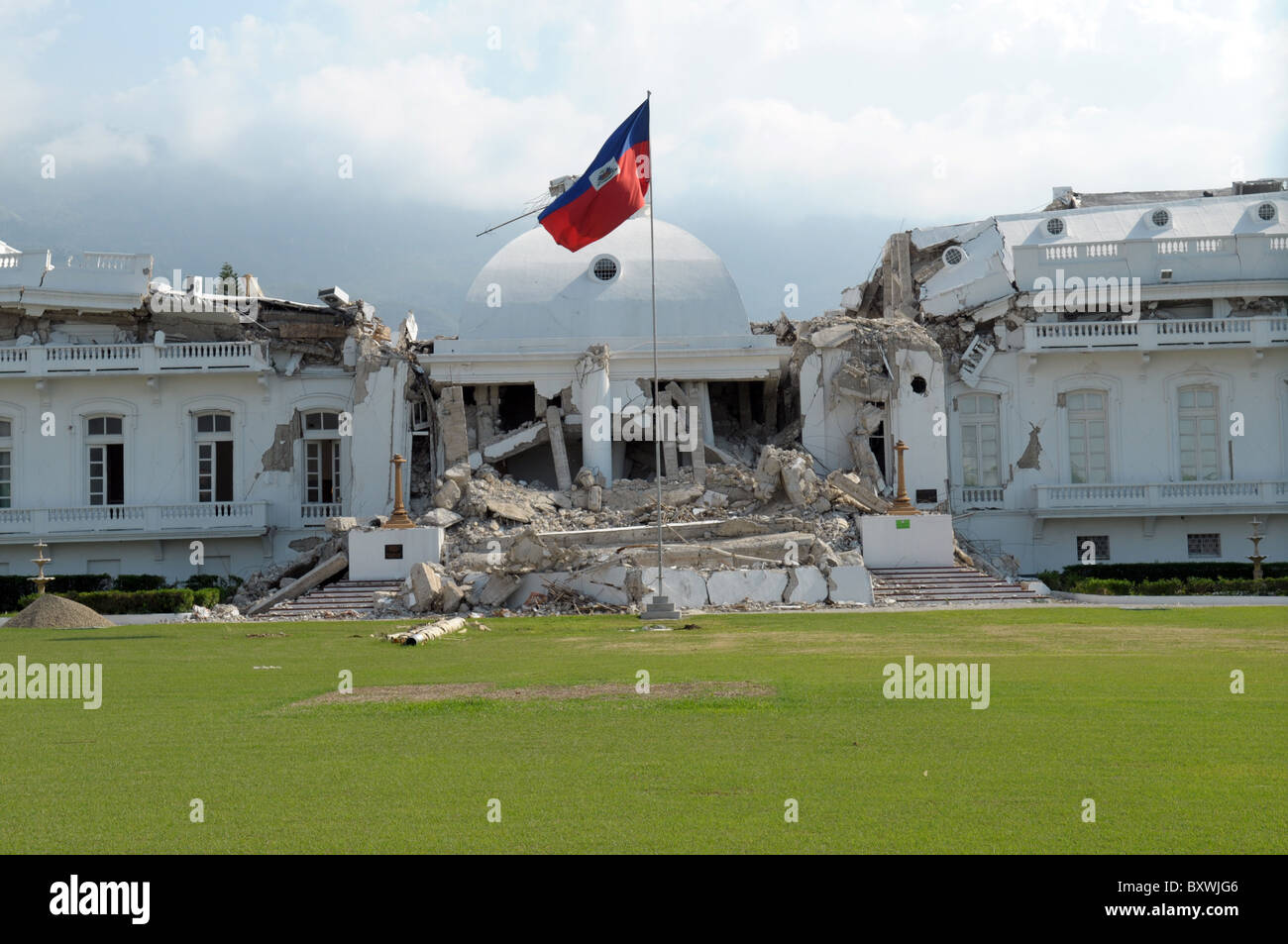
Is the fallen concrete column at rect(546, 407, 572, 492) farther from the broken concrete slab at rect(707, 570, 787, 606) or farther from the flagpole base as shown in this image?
the flagpole base

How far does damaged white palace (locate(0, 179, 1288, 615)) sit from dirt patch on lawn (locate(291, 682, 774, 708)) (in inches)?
864

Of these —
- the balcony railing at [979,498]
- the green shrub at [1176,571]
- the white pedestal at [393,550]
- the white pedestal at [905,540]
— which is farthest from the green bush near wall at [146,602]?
the green shrub at [1176,571]

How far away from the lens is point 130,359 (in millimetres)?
41031

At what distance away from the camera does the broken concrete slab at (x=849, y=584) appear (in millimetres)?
30734

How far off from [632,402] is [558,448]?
108 inches

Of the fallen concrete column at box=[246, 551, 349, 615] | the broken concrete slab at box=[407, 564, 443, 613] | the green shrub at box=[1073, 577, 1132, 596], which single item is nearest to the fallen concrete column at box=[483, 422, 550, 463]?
the fallen concrete column at box=[246, 551, 349, 615]

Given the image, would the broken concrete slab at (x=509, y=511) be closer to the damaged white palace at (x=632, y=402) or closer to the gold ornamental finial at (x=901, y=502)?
the damaged white palace at (x=632, y=402)

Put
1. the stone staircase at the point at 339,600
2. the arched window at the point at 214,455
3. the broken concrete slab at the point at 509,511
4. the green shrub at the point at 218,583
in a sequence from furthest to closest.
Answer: the arched window at the point at 214,455, the green shrub at the point at 218,583, the broken concrete slab at the point at 509,511, the stone staircase at the point at 339,600

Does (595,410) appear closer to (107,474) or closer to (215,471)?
(215,471)

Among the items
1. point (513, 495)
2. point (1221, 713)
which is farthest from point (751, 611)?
point (1221, 713)

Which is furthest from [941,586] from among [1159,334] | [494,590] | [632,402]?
[1159,334]

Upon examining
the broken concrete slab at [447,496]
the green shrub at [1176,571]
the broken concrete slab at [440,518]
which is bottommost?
the green shrub at [1176,571]

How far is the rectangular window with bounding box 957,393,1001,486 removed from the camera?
40.8 m

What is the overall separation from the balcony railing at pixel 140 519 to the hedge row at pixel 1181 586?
79.7 feet
